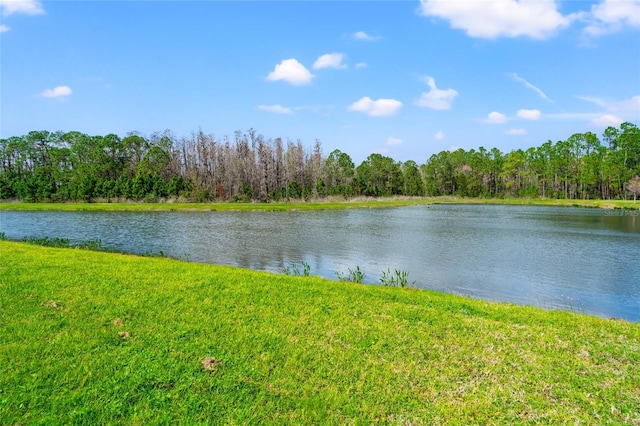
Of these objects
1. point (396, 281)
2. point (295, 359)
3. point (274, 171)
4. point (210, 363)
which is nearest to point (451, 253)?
point (396, 281)

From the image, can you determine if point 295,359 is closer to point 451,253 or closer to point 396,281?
point 396,281

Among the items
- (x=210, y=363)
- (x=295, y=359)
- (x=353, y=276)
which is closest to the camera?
(x=210, y=363)

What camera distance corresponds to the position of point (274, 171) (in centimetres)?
7206

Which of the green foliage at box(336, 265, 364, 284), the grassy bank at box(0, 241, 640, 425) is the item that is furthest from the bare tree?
the grassy bank at box(0, 241, 640, 425)

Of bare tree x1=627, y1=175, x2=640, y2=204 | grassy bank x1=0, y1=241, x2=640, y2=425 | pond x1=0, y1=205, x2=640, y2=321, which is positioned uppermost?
bare tree x1=627, y1=175, x2=640, y2=204

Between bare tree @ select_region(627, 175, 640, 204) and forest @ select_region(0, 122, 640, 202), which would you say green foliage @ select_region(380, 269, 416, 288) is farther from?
bare tree @ select_region(627, 175, 640, 204)

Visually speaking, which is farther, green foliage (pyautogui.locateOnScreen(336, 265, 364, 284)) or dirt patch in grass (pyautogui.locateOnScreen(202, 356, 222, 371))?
green foliage (pyautogui.locateOnScreen(336, 265, 364, 284))

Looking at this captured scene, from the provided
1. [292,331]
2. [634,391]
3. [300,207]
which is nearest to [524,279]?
[634,391]

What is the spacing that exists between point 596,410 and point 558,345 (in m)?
1.59

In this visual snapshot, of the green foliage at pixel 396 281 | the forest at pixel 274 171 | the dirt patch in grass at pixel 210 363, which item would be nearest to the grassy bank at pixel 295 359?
the dirt patch in grass at pixel 210 363

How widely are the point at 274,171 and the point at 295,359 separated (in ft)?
224

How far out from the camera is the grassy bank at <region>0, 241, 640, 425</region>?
3.97 metres

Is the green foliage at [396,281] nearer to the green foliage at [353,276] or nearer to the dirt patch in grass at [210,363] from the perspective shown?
the green foliage at [353,276]

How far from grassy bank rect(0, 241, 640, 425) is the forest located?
5117 centimetres
